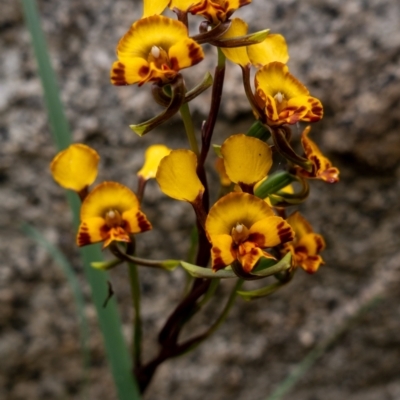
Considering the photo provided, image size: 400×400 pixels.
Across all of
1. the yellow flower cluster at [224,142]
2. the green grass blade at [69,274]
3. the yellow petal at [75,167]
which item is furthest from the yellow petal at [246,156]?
the green grass blade at [69,274]

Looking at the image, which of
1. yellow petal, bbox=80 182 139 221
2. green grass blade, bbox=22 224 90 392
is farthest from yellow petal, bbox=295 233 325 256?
green grass blade, bbox=22 224 90 392

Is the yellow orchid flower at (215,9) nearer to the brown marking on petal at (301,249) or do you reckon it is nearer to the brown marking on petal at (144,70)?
the brown marking on petal at (144,70)

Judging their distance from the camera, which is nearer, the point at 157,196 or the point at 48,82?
the point at 48,82

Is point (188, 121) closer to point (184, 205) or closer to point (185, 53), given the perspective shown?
point (185, 53)

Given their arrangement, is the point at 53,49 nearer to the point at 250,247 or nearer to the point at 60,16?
the point at 60,16

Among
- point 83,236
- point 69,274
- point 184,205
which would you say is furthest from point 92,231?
point 184,205

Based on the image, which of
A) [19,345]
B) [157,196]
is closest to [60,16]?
[157,196]
